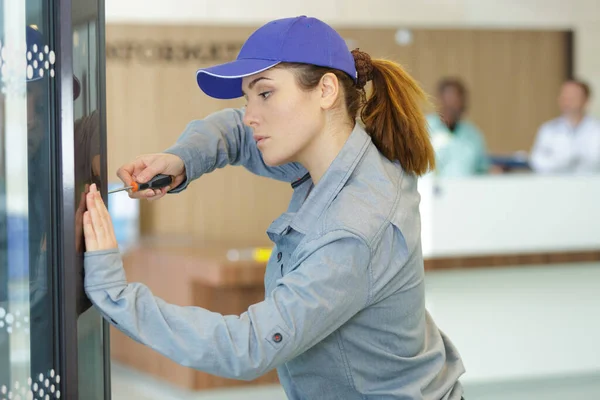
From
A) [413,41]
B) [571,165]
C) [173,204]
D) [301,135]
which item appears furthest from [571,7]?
[301,135]

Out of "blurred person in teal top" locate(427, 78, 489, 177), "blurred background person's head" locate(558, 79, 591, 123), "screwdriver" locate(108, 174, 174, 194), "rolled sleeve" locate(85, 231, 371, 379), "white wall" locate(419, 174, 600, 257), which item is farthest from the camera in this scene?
"blurred background person's head" locate(558, 79, 591, 123)

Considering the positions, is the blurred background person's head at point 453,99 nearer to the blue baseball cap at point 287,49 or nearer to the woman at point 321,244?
the woman at point 321,244

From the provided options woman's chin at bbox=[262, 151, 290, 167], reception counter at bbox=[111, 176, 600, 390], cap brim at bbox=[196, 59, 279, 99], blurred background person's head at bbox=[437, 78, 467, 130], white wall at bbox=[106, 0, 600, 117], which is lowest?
reception counter at bbox=[111, 176, 600, 390]

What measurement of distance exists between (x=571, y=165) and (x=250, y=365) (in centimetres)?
483

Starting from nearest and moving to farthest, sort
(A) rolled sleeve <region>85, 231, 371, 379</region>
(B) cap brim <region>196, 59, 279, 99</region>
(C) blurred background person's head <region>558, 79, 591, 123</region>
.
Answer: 1. (A) rolled sleeve <region>85, 231, 371, 379</region>
2. (B) cap brim <region>196, 59, 279, 99</region>
3. (C) blurred background person's head <region>558, 79, 591, 123</region>

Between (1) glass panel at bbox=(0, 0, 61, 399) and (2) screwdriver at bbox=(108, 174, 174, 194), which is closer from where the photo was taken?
(1) glass panel at bbox=(0, 0, 61, 399)

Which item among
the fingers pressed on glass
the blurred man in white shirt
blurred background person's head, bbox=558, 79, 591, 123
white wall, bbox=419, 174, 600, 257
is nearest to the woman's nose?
the fingers pressed on glass

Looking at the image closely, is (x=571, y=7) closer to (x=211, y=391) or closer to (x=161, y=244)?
(x=161, y=244)

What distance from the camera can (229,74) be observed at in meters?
1.41

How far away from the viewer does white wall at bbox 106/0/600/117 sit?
21.1 ft

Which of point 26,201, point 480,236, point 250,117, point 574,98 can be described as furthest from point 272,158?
point 574,98

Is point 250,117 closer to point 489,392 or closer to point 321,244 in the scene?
point 321,244

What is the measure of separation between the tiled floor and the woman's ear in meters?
3.02

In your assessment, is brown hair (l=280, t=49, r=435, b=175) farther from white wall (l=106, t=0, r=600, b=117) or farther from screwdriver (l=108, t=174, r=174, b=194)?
white wall (l=106, t=0, r=600, b=117)
